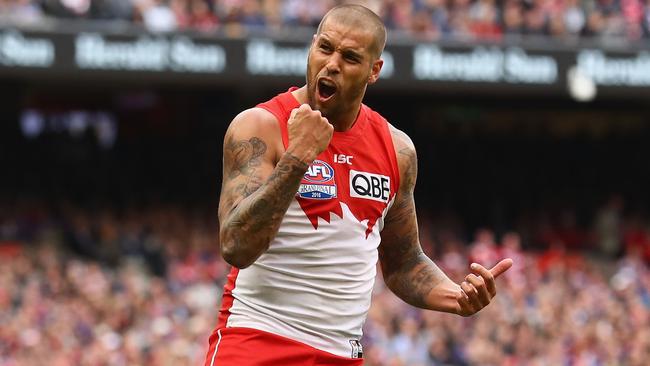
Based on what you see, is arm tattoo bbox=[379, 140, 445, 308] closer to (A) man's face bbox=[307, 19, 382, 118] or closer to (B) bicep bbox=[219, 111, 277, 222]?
(A) man's face bbox=[307, 19, 382, 118]

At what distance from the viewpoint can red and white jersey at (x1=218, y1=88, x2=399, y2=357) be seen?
4848 mm

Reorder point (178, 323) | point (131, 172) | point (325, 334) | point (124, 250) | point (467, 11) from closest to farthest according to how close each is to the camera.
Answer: point (325, 334), point (178, 323), point (124, 250), point (467, 11), point (131, 172)

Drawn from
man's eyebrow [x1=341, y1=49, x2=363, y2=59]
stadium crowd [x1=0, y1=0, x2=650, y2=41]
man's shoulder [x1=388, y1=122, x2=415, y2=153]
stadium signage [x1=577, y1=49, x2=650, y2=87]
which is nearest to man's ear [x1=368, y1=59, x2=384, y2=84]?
man's eyebrow [x1=341, y1=49, x2=363, y2=59]

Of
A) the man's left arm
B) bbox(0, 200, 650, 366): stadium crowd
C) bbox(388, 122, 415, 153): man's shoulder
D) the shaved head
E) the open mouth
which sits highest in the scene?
the shaved head

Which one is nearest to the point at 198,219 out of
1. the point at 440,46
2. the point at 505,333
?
the point at 440,46

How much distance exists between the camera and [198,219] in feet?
64.3

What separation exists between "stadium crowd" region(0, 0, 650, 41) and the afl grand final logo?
13.6 metres

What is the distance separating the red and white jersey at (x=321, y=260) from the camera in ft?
15.9

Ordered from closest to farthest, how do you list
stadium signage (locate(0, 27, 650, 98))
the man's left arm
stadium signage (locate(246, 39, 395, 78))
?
the man's left arm → stadium signage (locate(0, 27, 650, 98)) → stadium signage (locate(246, 39, 395, 78))

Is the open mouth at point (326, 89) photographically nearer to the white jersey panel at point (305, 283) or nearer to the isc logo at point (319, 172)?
the isc logo at point (319, 172)

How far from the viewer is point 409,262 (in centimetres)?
549

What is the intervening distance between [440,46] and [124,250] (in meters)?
5.43

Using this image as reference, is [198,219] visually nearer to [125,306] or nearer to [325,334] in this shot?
[125,306]

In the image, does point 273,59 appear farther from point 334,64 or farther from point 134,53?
point 334,64
